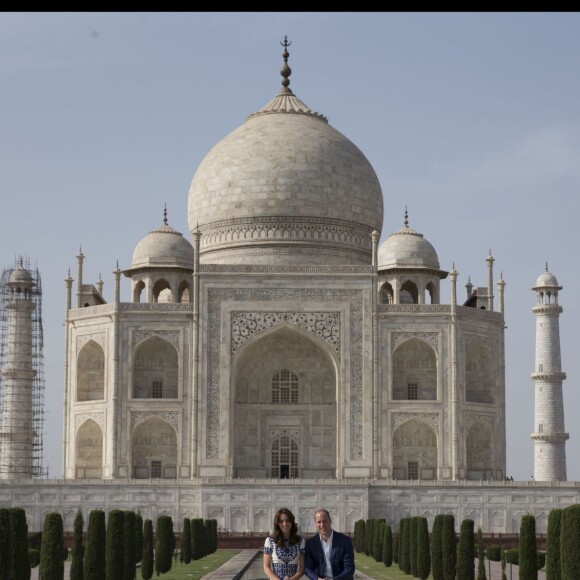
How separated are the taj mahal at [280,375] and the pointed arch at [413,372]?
53mm

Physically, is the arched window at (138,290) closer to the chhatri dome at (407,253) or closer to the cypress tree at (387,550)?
the chhatri dome at (407,253)

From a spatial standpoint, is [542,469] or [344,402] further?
[542,469]

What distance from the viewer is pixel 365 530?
23.6 m

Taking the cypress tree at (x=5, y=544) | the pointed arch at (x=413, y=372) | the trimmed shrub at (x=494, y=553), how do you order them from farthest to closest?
the pointed arch at (x=413, y=372) < the trimmed shrub at (x=494, y=553) < the cypress tree at (x=5, y=544)

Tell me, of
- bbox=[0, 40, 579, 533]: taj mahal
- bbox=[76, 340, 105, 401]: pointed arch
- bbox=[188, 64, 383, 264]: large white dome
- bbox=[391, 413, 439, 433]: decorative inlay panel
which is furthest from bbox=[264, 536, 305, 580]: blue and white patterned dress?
bbox=[188, 64, 383, 264]: large white dome

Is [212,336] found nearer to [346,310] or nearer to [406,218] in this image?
[346,310]

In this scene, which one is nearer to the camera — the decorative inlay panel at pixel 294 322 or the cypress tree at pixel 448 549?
the cypress tree at pixel 448 549

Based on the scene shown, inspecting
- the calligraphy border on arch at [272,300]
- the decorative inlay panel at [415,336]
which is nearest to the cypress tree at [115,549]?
the calligraphy border on arch at [272,300]

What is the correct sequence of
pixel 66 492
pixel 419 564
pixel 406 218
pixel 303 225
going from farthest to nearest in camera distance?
pixel 406 218, pixel 303 225, pixel 66 492, pixel 419 564

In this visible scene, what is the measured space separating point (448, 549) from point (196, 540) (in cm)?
659

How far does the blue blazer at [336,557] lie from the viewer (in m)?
5.43
